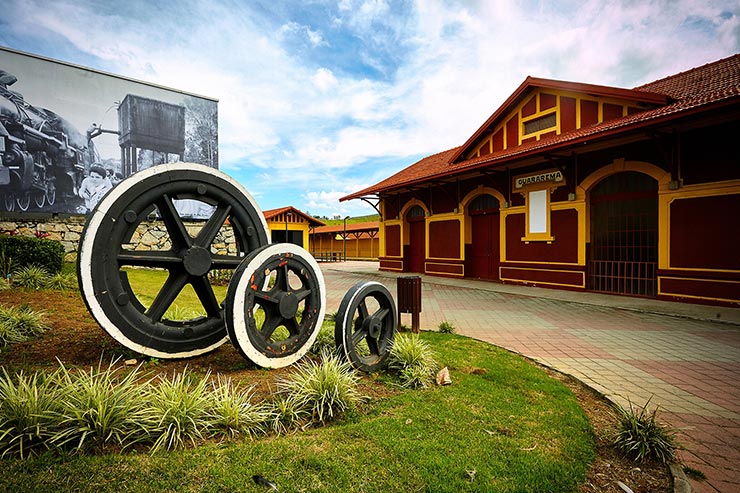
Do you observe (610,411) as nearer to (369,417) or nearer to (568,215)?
(369,417)

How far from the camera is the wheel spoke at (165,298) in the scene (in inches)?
150

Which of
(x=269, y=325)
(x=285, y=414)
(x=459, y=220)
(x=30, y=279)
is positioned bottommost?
(x=285, y=414)

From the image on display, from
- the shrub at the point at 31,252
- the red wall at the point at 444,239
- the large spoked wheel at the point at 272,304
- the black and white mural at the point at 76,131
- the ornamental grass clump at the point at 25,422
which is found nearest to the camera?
the ornamental grass clump at the point at 25,422

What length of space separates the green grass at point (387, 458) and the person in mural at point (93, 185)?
15866 mm

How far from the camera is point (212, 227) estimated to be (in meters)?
4.25

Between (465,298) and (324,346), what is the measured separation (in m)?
6.47

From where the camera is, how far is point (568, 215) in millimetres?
11117

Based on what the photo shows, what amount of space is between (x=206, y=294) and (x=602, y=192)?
426 inches

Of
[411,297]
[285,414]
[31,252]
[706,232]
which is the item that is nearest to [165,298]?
[285,414]

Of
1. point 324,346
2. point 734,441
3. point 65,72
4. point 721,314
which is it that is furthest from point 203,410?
point 65,72

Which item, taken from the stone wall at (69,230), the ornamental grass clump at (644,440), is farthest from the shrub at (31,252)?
the ornamental grass clump at (644,440)

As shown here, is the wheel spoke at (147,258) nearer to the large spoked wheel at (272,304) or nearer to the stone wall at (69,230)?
the large spoked wheel at (272,304)

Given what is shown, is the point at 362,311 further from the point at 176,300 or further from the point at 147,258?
the point at 176,300

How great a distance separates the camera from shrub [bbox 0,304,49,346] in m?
4.13
